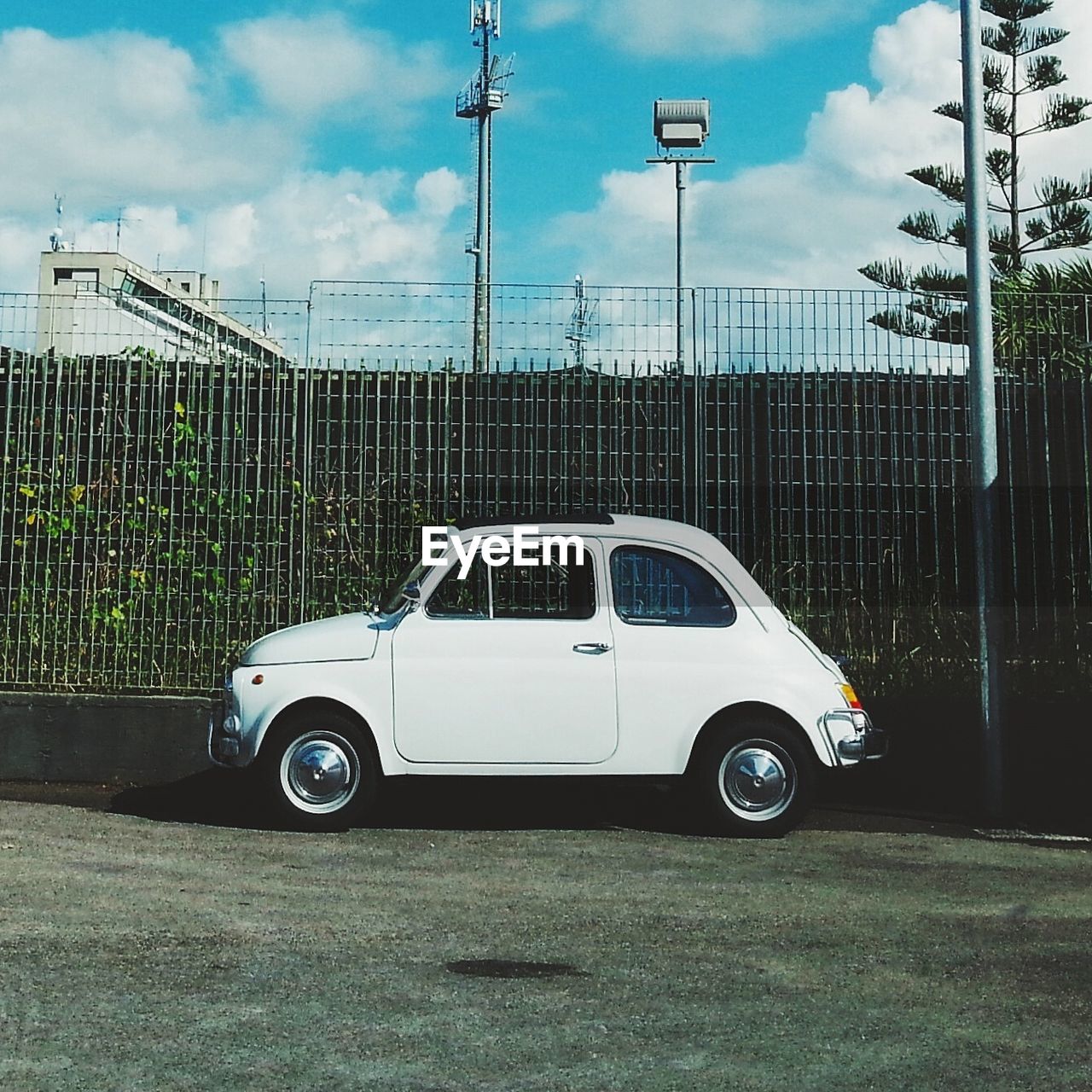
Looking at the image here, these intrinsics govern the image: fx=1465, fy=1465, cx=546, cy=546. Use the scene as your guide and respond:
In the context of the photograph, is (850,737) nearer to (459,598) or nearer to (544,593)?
(544,593)

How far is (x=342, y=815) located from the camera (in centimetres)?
840

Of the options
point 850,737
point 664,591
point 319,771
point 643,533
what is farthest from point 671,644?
point 319,771

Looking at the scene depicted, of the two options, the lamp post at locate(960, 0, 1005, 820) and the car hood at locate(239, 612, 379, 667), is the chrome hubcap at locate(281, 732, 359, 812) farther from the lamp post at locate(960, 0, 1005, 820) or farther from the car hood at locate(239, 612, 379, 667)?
the lamp post at locate(960, 0, 1005, 820)

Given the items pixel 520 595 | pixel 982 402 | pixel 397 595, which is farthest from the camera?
pixel 982 402

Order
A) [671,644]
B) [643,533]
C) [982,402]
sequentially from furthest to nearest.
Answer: [982,402]
[643,533]
[671,644]

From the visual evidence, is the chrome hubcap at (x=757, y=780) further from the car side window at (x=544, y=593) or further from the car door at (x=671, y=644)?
the car side window at (x=544, y=593)

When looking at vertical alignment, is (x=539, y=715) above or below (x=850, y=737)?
above

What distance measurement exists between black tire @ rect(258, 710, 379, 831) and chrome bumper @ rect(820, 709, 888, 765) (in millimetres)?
2620

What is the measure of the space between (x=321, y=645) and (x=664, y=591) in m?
2.03

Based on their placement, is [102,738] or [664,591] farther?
[102,738]

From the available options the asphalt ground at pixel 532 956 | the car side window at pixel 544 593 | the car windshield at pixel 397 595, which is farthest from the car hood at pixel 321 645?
the asphalt ground at pixel 532 956

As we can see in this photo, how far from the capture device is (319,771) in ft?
27.5

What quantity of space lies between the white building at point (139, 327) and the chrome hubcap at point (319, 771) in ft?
12.2

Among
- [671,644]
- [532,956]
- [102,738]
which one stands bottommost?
[532,956]
